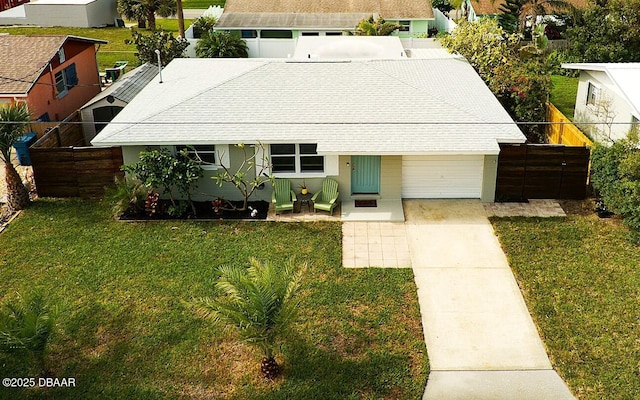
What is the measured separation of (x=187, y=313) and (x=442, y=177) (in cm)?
955

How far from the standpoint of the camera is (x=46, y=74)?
25.5 meters

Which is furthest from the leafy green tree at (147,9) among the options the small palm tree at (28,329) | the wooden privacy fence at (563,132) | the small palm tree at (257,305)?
the small palm tree at (257,305)

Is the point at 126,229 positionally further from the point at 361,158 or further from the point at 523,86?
the point at 523,86

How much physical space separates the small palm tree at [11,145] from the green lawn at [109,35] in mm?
16484

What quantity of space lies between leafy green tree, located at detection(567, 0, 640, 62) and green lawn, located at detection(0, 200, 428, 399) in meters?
20.1

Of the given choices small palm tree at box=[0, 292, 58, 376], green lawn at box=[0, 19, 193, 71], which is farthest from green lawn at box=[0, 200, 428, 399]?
green lawn at box=[0, 19, 193, 71]

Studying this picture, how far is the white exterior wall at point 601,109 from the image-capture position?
2223cm

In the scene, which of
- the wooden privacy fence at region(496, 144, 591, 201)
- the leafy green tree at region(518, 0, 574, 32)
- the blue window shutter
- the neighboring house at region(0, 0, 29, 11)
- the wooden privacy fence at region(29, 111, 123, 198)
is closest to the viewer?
the wooden privacy fence at region(496, 144, 591, 201)

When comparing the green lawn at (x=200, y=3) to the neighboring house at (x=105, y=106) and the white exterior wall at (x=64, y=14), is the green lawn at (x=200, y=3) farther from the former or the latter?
the neighboring house at (x=105, y=106)

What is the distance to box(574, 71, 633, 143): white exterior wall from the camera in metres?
22.2

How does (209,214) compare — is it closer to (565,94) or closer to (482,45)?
(482,45)

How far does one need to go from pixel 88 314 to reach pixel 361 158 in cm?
933

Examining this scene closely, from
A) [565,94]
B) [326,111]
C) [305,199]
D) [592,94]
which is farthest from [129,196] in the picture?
[565,94]

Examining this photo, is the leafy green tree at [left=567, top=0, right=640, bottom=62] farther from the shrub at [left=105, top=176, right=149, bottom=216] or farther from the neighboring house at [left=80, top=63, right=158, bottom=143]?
the shrub at [left=105, top=176, right=149, bottom=216]
